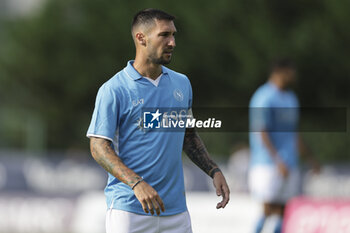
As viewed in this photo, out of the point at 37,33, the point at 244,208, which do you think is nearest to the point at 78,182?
the point at 244,208

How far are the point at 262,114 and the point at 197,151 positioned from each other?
434cm

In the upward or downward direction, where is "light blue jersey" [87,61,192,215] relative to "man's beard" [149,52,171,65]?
downward

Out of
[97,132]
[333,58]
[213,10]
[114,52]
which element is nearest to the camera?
[97,132]

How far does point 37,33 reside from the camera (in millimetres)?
39062

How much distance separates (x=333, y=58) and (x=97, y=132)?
26066 mm

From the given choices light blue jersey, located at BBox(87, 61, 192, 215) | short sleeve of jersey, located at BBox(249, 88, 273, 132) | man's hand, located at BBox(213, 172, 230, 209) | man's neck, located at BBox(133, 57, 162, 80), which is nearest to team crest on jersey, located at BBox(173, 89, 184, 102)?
light blue jersey, located at BBox(87, 61, 192, 215)

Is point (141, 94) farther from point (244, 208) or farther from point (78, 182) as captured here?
point (78, 182)

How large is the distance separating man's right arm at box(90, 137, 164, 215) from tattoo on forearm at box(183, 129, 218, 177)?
2.30 feet

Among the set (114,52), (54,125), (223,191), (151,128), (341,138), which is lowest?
(223,191)

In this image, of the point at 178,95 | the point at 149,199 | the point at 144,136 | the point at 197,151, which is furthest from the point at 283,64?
the point at 149,199

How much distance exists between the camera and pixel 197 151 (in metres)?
5.74

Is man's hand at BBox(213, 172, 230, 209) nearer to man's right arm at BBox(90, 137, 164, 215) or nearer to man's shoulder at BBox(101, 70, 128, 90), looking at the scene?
man's right arm at BBox(90, 137, 164, 215)

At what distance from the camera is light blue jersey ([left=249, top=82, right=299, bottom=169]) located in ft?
33.1

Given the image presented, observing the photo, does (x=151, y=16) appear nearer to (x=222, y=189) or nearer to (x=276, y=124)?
(x=222, y=189)
